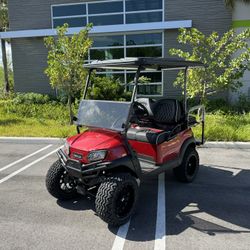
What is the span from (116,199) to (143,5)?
10.8 meters

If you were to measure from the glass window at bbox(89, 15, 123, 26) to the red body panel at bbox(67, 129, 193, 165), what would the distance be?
31.2ft

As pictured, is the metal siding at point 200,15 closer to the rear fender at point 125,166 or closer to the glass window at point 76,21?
the glass window at point 76,21

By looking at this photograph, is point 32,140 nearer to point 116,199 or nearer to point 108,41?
point 116,199

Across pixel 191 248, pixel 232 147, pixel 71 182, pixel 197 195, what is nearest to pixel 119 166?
pixel 71 182

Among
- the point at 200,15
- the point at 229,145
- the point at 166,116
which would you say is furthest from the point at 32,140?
the point at 200,15

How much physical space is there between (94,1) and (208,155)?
9.55 m

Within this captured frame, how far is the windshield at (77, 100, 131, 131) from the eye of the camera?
360cm

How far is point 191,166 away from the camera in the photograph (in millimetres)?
4727

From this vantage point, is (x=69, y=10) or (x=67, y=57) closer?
(x=67, y=57)

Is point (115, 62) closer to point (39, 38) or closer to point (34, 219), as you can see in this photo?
point (34, 219)

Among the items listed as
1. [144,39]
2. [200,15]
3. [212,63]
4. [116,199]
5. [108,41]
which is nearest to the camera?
[116,199]

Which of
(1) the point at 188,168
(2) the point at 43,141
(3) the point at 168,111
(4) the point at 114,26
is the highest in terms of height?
(4) the point at 114,26

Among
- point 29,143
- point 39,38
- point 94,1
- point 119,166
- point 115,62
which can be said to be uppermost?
point 94,1

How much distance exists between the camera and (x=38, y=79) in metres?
14.0
